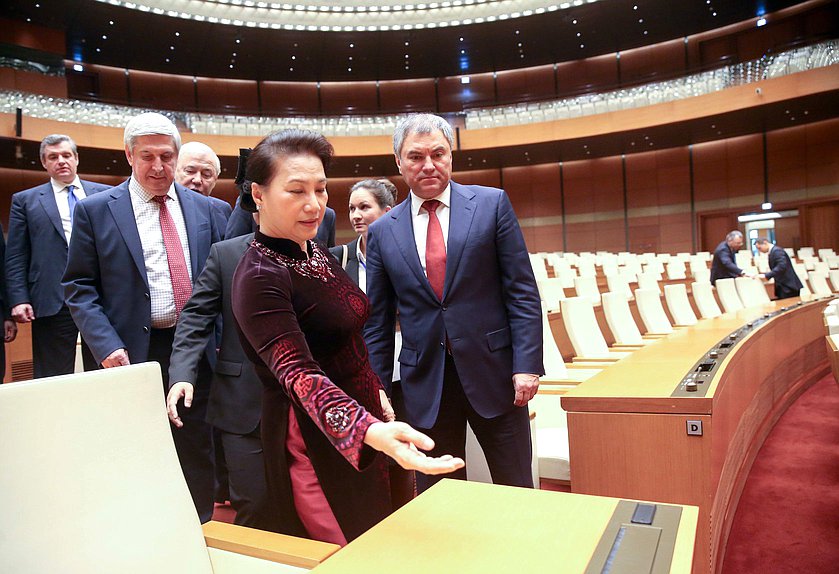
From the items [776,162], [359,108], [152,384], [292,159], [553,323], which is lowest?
[553,323]

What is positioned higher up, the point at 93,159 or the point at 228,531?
the point at 93,159

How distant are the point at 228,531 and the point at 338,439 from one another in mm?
305

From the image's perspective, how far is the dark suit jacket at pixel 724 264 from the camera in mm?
6141

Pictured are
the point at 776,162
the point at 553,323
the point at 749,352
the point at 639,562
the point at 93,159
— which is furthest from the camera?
the point at 776,162

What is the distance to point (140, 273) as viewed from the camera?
161 cm

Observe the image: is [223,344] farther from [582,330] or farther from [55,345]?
[582,330]

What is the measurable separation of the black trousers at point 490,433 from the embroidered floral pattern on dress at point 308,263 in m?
0.56

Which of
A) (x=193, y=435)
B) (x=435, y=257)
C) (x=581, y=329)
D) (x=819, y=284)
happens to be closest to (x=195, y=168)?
(x=193, y=435)

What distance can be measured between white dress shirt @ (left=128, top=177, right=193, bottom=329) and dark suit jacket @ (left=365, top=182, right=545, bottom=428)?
1.96 ft

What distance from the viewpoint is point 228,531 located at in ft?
3.32

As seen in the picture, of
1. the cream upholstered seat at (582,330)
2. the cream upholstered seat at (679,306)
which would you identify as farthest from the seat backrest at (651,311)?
the cream upholstered seat at (582,330)

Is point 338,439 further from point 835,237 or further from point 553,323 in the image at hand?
point 835,237

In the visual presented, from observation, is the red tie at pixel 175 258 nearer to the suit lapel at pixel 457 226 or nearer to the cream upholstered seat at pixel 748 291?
the suit lapel at pixel 457 226

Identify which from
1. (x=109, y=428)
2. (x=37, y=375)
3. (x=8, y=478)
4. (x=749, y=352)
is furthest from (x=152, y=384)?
(x=749, y=352)
